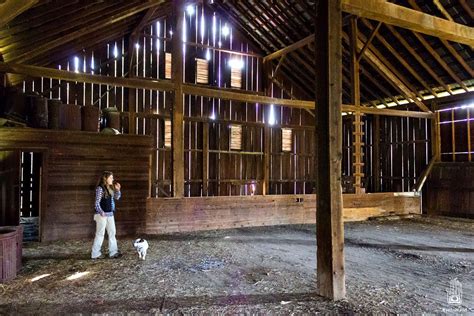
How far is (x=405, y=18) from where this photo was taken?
521cm

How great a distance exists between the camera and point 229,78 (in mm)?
13820

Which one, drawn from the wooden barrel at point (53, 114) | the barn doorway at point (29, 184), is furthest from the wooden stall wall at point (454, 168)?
the barn doorway at point (29, 184)

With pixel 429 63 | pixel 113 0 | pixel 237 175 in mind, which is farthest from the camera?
pixel 237 175

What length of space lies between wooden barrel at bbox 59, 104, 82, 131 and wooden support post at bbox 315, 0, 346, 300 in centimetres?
566

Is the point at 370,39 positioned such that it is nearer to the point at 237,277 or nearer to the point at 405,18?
the point at 405,18

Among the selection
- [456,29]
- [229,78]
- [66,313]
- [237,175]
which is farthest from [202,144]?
[66,313]

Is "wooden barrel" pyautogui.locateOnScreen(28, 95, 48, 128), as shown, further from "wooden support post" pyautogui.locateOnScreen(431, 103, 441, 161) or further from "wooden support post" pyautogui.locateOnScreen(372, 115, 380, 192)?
"wooden support post" pyautogui.locateOnScreen(431, 103, 441, 161)

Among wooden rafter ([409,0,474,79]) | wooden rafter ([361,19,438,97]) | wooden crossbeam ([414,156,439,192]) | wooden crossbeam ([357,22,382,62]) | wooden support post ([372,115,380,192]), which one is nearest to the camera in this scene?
wooden rafter ([409,0,474,79])

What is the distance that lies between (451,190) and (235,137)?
788 cm

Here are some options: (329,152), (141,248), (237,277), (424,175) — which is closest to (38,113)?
(141,248)

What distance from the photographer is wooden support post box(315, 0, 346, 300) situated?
399 centimetres

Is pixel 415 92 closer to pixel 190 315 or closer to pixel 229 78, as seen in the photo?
pixel 229 78

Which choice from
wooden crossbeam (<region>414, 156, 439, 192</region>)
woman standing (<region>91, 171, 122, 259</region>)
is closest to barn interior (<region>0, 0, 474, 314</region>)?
wooden crossbeam (<region>414, 156, 439, 192</region>)

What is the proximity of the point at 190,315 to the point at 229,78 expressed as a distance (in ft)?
37.3
